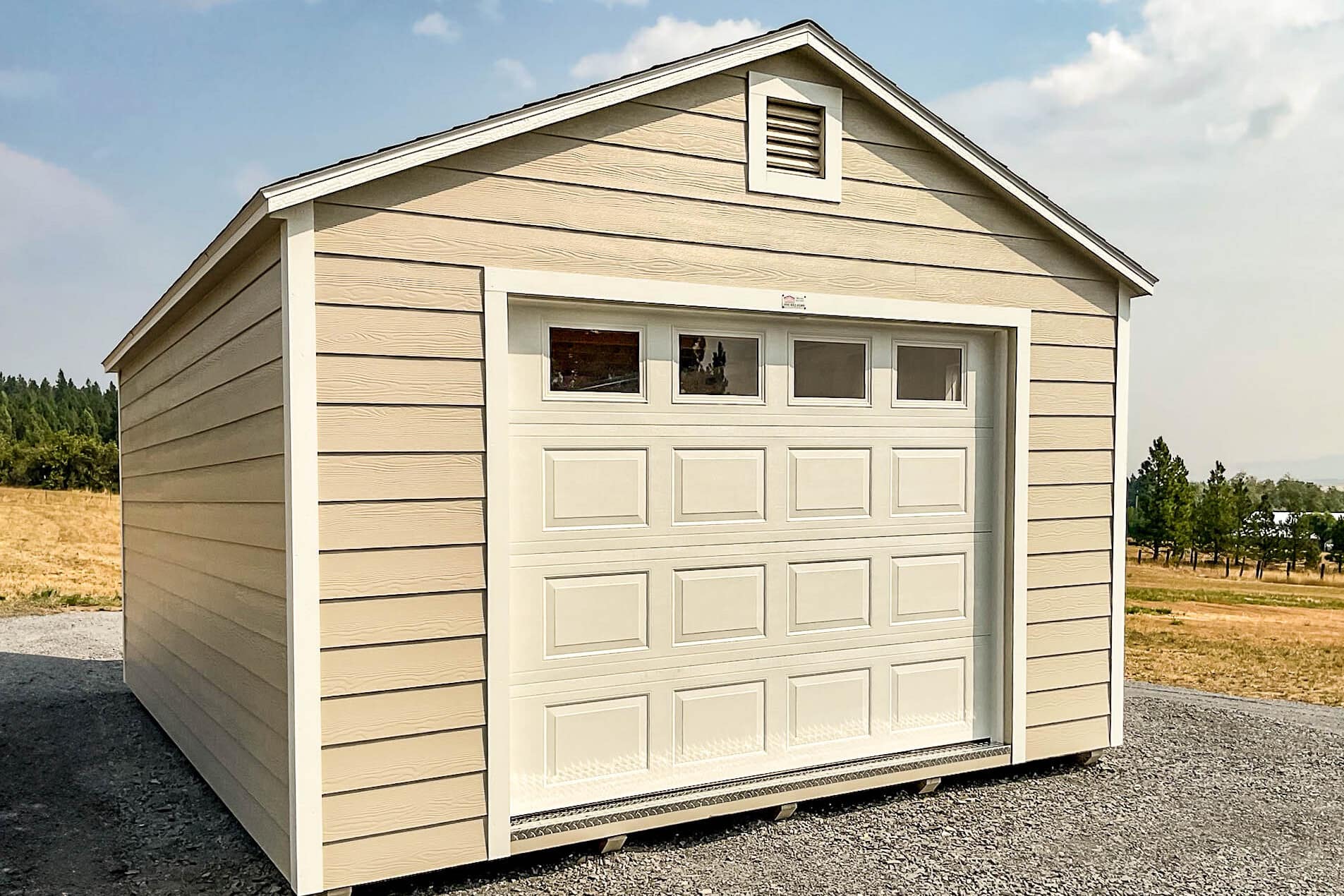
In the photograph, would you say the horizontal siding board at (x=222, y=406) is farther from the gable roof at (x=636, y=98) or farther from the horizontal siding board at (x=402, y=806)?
the horizontal siding board at (x=402, y=806)

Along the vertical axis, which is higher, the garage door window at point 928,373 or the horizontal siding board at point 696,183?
the horizontal siding board at point 696,183

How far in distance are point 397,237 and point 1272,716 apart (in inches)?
276

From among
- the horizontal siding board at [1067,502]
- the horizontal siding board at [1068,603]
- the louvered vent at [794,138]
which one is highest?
the louvered vent at [794,138]

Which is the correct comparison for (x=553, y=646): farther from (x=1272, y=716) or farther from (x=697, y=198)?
(x=1272, y=716)

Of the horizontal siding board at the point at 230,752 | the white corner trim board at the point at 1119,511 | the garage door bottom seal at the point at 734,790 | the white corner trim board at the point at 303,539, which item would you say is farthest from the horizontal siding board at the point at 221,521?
the white corner trim board at the point at 1119,511

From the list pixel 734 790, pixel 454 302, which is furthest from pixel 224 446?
pixel 734 790

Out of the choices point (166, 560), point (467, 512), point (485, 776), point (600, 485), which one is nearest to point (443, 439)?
point (467, 512)

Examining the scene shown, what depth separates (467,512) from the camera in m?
3.67

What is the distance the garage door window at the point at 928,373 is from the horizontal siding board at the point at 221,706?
3390 millimetres

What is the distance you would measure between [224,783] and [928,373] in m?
4.22

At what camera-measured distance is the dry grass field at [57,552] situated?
1337cm

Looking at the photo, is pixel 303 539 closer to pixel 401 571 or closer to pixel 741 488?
pixel 401 571

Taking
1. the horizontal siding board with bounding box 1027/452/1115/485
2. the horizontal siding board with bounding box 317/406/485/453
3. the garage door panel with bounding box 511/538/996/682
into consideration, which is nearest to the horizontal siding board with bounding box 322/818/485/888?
the garage door panel with bounding box 511/538/996/682

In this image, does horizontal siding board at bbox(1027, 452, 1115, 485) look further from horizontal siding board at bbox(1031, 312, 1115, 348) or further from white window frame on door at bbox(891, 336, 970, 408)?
horizontal siding board at bbox(1031, 312, 1115, 348)
